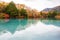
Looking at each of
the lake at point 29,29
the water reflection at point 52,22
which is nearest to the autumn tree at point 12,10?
the lake at point 29,29

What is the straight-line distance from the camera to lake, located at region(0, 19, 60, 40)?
206cm

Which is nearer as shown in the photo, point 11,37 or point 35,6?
point 11,37

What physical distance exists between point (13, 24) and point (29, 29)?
25 centimetres

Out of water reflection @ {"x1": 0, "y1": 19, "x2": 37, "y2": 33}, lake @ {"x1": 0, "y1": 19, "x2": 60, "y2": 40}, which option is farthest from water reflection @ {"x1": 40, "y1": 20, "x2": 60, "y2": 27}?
water reflection @ {"x1": 0, "y1": 19, "x2": 37, "y2": 33}

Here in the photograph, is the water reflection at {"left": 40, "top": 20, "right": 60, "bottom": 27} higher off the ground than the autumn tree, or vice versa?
the autumn tree

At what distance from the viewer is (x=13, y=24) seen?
2.13m

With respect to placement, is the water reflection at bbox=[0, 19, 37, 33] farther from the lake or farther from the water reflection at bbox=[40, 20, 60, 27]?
the water reflection at bbox=[40, 20, 60, 27]

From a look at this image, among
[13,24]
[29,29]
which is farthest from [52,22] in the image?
[13,24]

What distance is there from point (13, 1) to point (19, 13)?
0.20 m

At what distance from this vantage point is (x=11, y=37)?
6.70ft

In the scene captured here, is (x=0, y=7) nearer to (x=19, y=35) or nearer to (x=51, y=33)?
(x=19, y=35)

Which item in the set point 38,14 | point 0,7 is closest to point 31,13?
point 38,14

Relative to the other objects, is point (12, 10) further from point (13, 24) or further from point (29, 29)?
point (29, 29)

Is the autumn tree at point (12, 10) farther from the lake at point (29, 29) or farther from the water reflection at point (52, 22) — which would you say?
the water reflection at point (52, 22)
